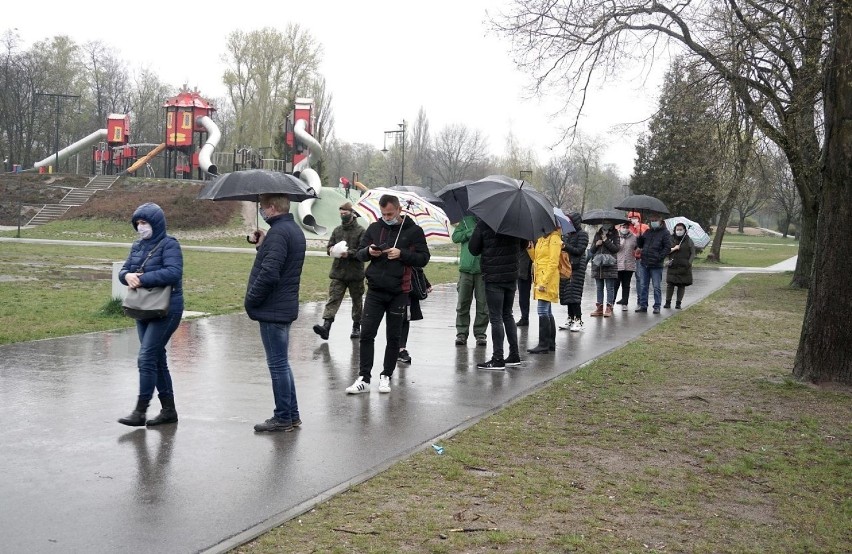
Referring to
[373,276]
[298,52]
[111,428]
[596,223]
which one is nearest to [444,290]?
[596,223]

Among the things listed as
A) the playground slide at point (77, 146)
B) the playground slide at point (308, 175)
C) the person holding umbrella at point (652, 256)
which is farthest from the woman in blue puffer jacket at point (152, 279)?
the playground slide at point (77, 146)

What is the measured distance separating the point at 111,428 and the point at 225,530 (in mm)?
2497

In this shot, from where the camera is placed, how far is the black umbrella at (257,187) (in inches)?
267

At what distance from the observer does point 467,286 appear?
11359 mm

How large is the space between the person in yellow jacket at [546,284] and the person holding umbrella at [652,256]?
594 centimetres

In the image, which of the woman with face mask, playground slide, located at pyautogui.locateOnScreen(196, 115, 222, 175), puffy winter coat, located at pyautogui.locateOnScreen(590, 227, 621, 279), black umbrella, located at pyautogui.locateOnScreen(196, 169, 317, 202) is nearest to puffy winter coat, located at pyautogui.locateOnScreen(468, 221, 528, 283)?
black umbrella, located at pyautogui.locateOnScreen(196, 169, 317, 202)

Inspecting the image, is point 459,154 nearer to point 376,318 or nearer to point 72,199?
point 72,199

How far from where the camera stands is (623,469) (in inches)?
235

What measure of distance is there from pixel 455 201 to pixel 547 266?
1.57 meters

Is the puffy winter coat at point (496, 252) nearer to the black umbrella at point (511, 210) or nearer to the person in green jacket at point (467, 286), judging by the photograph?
the black umbrella at point (511, 210)

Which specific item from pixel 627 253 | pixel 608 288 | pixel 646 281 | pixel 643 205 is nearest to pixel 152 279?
pixel 608 288

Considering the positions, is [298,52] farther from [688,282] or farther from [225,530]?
[225,530]

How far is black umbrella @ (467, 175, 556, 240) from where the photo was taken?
30.3 feet

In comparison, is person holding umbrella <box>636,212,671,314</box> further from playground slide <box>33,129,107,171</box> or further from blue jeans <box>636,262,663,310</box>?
playground slide <box>33,129,107,171</box>
